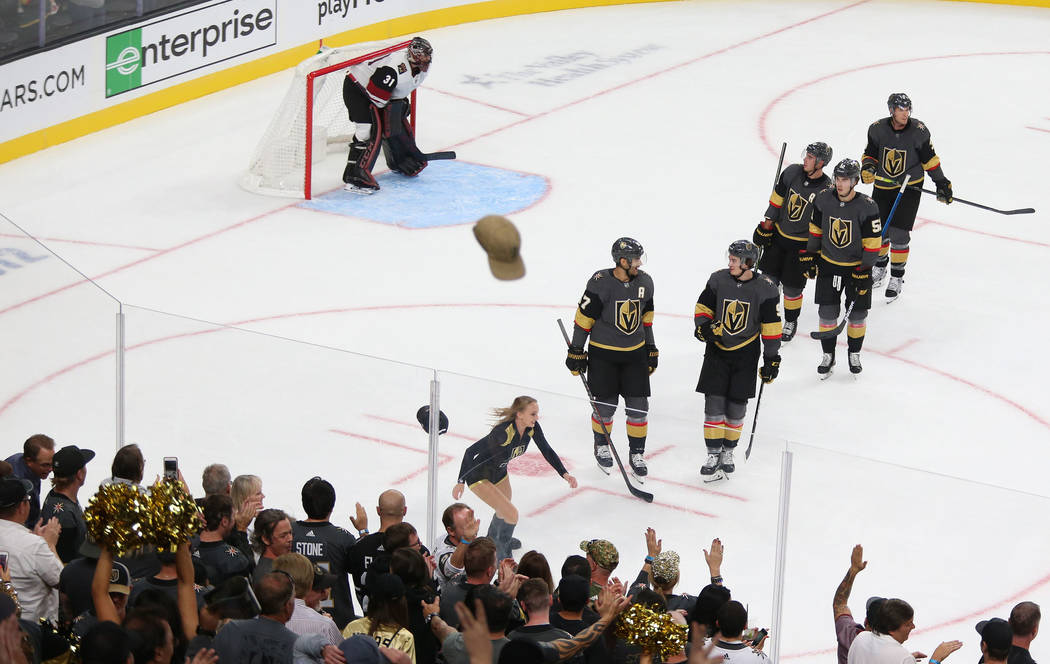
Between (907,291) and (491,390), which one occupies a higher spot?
(491,390)

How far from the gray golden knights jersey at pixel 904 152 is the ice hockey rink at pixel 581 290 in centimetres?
91

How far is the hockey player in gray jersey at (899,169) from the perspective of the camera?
35.2ft

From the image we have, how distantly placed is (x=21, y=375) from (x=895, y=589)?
4350 mm

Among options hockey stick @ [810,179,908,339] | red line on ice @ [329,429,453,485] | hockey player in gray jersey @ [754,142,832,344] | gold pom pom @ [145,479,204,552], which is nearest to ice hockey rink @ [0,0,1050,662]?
red line on ice @ [329,429,453,485]

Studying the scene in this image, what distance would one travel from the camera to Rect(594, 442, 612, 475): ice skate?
6.39 m

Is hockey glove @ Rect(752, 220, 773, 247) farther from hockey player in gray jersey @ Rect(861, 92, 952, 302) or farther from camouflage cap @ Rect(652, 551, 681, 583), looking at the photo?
camouflage cap @ Rect(652, 551, 681, 583)

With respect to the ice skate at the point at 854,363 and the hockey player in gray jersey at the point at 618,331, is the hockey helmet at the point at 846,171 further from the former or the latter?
the hockey player in gray jersey at the point at 618,331

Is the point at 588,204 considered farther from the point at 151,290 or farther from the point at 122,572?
the point at 122,572

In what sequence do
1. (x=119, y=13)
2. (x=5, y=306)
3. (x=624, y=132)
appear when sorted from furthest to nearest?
(x=624, y=132)
(x=119, y=13)
(x=5, y=306)

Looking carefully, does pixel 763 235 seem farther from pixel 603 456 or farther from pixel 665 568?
pixel 665 568

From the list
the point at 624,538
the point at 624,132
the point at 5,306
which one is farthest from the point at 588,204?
the point at 624,538

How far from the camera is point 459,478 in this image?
6.69 metres

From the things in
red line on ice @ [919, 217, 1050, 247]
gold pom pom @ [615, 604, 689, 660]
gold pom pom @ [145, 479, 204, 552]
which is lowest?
red line on ice @ [919, 217, 1050, 247]

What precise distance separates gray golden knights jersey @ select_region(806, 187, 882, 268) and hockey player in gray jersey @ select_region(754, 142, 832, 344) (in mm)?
206
